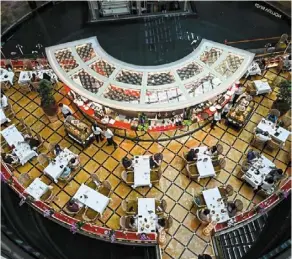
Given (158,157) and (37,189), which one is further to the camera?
(158,157)

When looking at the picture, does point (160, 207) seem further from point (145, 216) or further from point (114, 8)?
point (114, 8)

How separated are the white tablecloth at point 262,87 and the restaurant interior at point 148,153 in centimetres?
7

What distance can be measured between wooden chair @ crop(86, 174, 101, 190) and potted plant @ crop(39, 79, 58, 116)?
3.77 m

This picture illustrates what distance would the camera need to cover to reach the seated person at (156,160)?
14609 mm

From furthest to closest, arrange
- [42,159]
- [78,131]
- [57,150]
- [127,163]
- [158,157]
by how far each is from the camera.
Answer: [78,131]
[57,150]
[42,159]
[158,157]
[127,163]

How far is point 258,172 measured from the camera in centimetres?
1430

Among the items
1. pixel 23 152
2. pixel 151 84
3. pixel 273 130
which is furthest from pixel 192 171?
pixel 23 152

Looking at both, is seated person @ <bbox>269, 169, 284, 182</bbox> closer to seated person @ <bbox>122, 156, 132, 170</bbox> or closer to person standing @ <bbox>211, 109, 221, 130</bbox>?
person standing @ <bbox>211, 109, 221, 130</bbox>

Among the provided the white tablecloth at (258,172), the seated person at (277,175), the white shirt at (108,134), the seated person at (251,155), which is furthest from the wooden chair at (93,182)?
the seated person at (277,175)

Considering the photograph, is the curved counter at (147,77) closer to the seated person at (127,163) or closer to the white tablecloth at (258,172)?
the seated person at (127,163)

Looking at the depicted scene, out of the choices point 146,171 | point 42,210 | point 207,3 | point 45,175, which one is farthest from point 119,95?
point 207,3

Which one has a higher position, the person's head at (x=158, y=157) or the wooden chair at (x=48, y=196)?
the person's head at (x=158, y=157)

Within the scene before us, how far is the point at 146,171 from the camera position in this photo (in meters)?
14.4

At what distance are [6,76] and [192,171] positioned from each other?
34.3 ft
